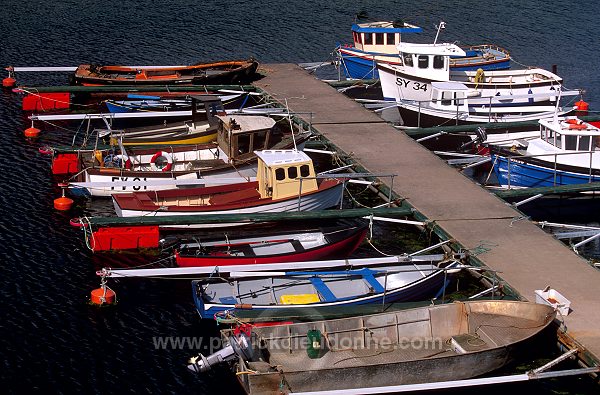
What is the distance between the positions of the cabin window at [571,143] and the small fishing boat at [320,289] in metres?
11.7

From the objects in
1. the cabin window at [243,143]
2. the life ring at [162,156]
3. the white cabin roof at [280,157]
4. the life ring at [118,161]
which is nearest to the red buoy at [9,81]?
the life ring at [118,161]

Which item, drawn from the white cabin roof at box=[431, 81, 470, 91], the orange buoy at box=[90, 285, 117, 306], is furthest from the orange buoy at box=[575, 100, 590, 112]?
the orange buoy at box=[90, 285, 117, 306]

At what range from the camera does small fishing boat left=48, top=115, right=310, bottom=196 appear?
40.0 metres

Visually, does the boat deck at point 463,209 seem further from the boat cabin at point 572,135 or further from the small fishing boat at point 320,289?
the boat cabin at point 572,135

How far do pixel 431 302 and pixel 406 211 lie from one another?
24.9 ft

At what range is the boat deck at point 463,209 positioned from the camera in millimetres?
30719

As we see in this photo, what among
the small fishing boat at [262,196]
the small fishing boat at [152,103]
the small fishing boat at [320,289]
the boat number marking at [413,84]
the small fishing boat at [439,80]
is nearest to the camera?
the small fishing boat at [320,289]

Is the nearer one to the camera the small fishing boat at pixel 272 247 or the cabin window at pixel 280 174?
the small fishing boat at pixel 272 247

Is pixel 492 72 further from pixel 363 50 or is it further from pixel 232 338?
pixel 232 338

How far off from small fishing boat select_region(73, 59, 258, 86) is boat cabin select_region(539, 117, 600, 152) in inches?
801

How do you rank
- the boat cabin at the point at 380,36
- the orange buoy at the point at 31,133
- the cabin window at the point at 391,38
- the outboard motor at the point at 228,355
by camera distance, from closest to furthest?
the outboard motor at the point at 228,355
the orange buoy at the point at 31,133
the boat cabin at the point at 380,36
the cabin window at the point at 391,38

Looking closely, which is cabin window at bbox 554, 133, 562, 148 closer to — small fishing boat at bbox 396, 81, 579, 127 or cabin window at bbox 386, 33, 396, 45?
small fishing boat at bbox 396, 81, 579, 127

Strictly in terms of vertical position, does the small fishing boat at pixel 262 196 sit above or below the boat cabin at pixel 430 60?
below

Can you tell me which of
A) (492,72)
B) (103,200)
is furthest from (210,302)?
(492,72)
